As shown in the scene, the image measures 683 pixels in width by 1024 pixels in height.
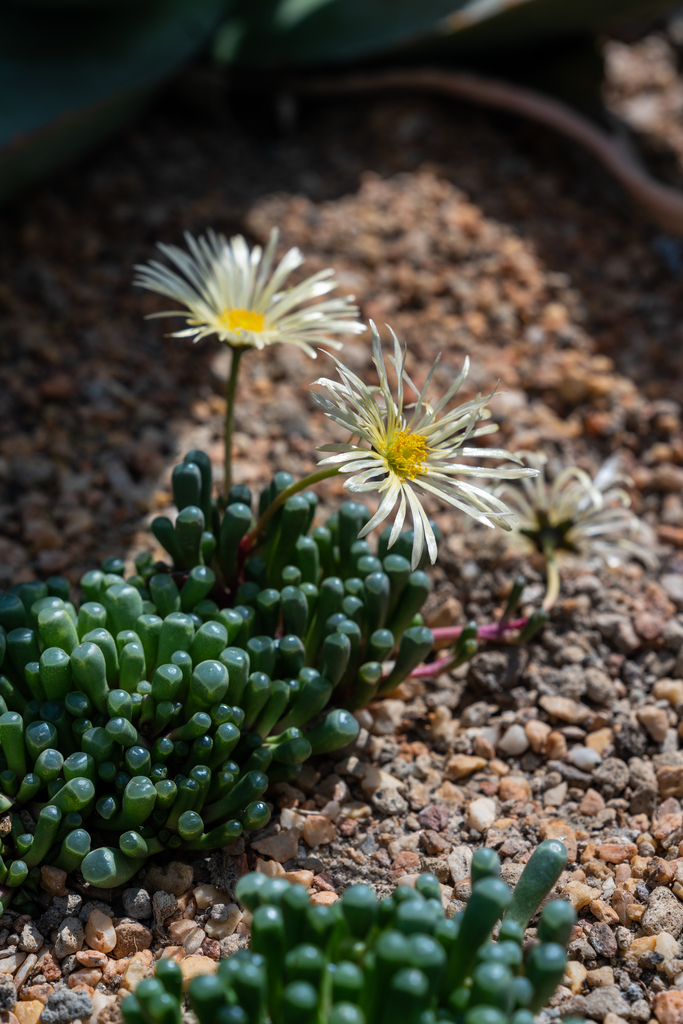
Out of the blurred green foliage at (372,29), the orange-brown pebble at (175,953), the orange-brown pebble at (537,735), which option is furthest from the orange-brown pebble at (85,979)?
the blurred green foliage at (372,29)

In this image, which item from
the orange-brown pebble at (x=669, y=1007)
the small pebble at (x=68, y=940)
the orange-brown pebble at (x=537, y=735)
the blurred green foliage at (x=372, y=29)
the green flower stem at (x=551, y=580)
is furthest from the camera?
the blurred green foliage at (x=372, y=29)

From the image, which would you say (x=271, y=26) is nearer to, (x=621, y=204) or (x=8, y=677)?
(x=621, y=204)

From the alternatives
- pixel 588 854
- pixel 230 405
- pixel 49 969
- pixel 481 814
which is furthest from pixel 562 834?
pixel 230 405

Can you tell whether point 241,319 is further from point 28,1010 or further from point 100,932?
point 28,1010

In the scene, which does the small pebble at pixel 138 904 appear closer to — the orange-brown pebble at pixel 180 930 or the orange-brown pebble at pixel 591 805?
Result: the orange-brown pebble at pixel 180 930

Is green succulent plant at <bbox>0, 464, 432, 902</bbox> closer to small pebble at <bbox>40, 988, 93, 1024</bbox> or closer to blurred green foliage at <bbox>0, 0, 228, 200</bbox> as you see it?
small pebble at <bbox>40, 988, 93, 1024</bbox>

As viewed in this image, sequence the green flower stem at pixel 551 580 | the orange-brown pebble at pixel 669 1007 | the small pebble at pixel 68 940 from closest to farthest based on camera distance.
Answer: the orange-brown pebble at pixel 669 1007
the small pebble at pixel 68 940
the green flower stem at pixel 551 580
